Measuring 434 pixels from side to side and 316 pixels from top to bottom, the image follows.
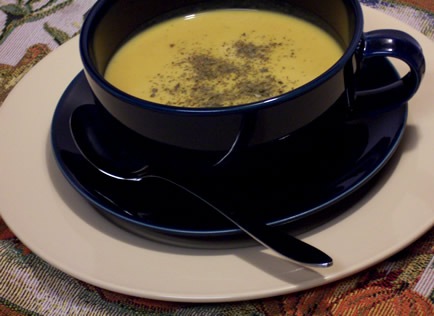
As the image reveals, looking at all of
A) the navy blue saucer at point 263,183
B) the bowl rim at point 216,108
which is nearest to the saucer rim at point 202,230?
the navy blue saucer at point 263,183

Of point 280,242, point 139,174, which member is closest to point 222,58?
point 139,174

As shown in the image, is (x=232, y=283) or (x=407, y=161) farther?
(x=407, y=161)

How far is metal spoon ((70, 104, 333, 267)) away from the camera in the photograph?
626 millimetres

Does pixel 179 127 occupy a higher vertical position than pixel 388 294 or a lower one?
higher

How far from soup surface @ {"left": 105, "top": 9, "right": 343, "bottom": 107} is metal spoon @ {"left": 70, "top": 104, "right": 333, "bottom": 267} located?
3.6 inches

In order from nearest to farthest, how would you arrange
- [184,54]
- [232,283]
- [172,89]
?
Answer: [232,283]
[172,89]
[184,54]

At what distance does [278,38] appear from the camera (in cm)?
98

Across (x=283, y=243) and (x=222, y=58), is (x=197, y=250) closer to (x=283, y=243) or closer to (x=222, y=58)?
(x=283, y=243)

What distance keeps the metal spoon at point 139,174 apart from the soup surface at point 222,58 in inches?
3.6

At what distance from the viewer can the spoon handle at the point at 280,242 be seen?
614mm

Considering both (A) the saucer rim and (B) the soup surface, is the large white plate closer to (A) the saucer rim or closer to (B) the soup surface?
(A) the saucer rim

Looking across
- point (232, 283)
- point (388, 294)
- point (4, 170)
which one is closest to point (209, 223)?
point (232, 283)

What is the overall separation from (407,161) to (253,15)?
1.43 ft

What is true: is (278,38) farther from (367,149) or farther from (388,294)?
(388,294)
